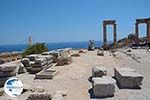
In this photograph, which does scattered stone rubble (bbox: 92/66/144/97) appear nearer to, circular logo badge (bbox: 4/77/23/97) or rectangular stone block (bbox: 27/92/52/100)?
rectangular stone block (bbox: 27/92/52/100)

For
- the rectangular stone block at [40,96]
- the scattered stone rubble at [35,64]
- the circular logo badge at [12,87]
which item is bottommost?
the rectangular stone block at [40,96]

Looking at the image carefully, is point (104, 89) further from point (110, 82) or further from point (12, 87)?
point (12, 87)

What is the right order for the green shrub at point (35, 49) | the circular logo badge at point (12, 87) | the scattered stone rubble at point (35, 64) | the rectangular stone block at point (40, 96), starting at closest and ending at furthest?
the circular logo badge at point (12, 87) < the rectangular stone block at point (40, 96) < the scattered stone rubble at point (35, 64) < the green shrub at point (35, 49)

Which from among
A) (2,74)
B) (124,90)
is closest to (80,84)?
(124,90)

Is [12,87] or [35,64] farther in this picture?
[35,64]

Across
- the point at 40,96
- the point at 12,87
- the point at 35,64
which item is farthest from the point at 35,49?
the point at 12,87

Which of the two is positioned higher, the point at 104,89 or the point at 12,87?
the point at 12,87

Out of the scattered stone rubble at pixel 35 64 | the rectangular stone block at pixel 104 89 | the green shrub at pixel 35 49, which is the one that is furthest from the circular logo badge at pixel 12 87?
the green shrub at pixel 35 49

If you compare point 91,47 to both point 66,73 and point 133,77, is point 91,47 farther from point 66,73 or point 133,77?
point 133,77

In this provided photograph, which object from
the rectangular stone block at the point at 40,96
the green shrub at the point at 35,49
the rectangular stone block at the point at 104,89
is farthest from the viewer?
the green shrub at the point at 35,49

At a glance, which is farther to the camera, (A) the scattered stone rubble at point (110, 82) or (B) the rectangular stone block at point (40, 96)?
(A) the scattered stone rubble at point (110, 82)

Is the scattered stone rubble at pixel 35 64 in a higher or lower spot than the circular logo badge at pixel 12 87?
lower

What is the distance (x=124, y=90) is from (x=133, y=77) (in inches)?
35.6

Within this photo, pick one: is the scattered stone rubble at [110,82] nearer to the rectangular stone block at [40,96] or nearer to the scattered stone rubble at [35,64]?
the rectangular stone block at [40,96]
